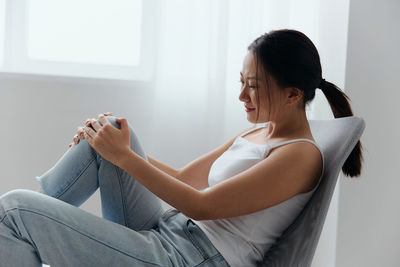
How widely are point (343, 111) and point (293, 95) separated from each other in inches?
7.0

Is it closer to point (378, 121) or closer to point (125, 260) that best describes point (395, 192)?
point (378, 121)

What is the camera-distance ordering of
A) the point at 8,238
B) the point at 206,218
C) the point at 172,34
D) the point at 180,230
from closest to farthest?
the point at 8,238 < the point at 206,218 < the point at 180,230 < the point at 172,34

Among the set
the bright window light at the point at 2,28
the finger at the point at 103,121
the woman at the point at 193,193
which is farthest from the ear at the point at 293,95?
the bright window light at the point at 2,28

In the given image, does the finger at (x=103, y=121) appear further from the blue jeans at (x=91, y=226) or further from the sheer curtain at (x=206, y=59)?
the sheer curtain at (x=206, y=59)

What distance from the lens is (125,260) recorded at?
41.8 inches

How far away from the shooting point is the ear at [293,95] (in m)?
1.24

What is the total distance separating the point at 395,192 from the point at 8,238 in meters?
1.62

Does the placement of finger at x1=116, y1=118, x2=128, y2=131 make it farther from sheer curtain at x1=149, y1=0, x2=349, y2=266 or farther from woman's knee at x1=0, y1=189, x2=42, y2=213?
sheer curtain at x1=149, y1=0, x2=349, y2=266

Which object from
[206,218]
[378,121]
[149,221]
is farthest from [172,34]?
[206,218]

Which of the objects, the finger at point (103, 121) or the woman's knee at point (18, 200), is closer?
the woman's knee at point (18, 200)

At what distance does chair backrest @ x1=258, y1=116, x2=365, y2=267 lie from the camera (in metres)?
1.16

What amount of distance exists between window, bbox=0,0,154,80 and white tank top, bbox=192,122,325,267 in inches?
46.8

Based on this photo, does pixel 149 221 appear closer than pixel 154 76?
Yes

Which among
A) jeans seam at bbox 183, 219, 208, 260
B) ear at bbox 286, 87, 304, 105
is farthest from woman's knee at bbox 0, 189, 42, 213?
ear at bbox 286, 87, 304, 105
